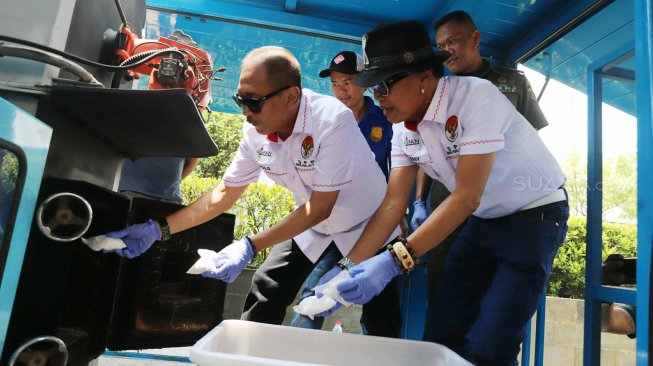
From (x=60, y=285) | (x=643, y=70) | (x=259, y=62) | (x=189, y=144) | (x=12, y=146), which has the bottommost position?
(x=60, y=285)

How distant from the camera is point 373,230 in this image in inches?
74.9

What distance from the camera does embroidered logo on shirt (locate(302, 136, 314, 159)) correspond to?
2143 mm

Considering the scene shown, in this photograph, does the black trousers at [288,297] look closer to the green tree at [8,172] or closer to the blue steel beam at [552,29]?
the green tree at [8,172]

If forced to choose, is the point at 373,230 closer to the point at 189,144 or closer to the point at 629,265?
the point at 189,144

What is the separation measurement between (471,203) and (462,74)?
1.38 metres

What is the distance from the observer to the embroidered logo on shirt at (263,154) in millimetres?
2250

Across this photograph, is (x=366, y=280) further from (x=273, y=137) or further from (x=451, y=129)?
(x=273, y=137)

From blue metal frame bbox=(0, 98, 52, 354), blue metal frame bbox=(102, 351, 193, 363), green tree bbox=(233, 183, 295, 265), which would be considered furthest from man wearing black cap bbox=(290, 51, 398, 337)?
→ green tree bbox=(233, 183, 295, 265)

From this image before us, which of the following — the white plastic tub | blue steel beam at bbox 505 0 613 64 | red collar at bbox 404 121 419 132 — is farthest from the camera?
blue steel beam at bbox 505 0 613 64

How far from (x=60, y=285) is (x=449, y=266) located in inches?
55.9

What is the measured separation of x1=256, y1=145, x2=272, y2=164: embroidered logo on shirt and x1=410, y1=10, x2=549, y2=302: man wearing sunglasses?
1.06 m

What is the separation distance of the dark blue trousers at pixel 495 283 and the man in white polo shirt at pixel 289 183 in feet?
1.15

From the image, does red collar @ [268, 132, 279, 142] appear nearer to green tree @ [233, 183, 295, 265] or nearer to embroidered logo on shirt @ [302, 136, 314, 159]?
embroidered logo on shirt @ [302, 136, 314, 159]

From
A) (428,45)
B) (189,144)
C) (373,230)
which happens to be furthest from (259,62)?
(373,230)
